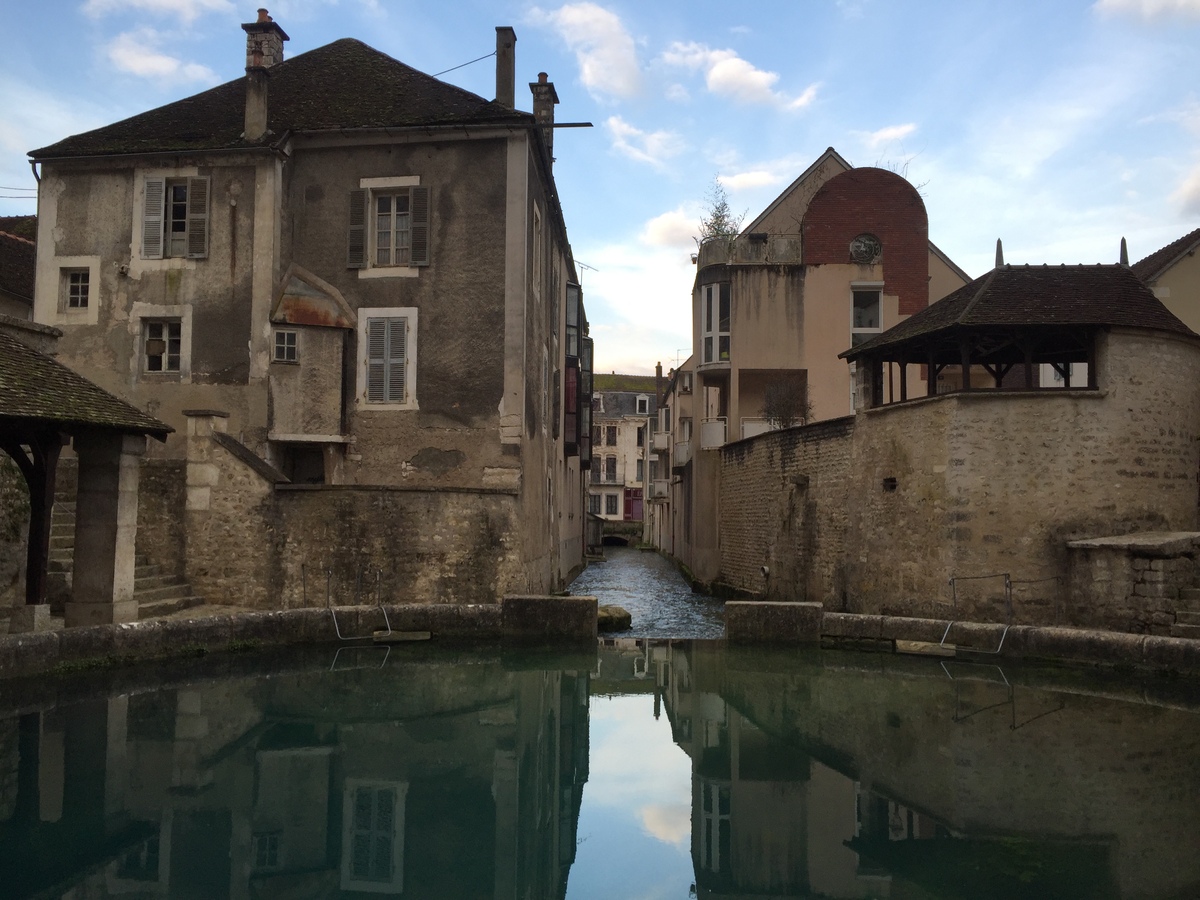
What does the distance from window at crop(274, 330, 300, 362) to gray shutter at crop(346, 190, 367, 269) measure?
4.90ft

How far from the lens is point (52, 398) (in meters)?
10.2

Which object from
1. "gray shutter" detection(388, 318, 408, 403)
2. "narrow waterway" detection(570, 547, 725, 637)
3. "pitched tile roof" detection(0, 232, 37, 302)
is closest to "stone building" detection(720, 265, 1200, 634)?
"narrow waterway" detection(570, 547, 725, 637)

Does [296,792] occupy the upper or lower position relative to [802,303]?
lower

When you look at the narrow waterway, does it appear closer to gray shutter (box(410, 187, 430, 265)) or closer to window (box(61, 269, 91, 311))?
gray shutter (box(410, 187, 430, 265))

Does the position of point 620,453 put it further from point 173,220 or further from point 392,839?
point 392,839

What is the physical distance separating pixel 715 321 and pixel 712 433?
8.97 ft

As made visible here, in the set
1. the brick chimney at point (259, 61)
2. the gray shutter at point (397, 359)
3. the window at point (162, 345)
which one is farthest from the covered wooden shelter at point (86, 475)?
the brick chimney at point (259, 61)

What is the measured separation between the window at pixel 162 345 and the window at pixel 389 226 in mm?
3197

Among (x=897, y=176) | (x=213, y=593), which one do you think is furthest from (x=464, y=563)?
(x=897, y=176)

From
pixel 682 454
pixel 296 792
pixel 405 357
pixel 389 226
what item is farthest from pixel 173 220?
pixel 682 454

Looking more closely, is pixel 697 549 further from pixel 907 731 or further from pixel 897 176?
pixel 907 731

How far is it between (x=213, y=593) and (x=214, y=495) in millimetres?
1407

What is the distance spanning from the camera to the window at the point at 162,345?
1617cm

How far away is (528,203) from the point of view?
52.2 feet
